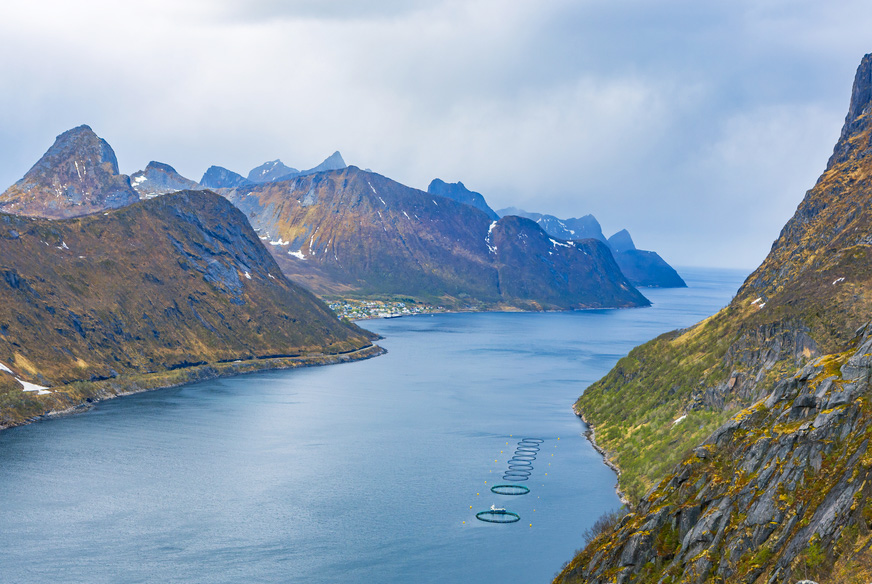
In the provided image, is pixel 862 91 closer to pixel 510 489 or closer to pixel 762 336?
pixel 762 336

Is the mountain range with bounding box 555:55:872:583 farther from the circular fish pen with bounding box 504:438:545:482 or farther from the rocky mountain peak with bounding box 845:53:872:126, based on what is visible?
the rocky mountain peak with bounding box 845:53:872:126

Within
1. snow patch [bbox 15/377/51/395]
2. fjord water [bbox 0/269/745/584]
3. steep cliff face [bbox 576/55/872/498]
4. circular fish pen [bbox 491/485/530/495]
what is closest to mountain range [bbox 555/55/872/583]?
steep cliff face [bbox 576/55/872/498]

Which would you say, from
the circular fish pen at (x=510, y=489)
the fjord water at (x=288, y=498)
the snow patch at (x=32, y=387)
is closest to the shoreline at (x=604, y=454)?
the fjord water at (x=288, y=498)

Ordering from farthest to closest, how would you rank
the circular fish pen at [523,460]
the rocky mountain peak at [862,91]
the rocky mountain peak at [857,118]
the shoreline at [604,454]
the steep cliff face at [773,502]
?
1. the rocky mountain peak at [862,91]
2. the rocky mountain peak at [857,118]
3. the circular fish pen at [523,460]
4. the shoreline at [604,454]
5. the steep cliff face at [773,502]

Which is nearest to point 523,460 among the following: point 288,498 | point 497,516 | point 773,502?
point 497,516

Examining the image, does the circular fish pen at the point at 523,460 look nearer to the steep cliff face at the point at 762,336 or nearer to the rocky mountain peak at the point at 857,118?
the steep cliff face at the point at 762,336
